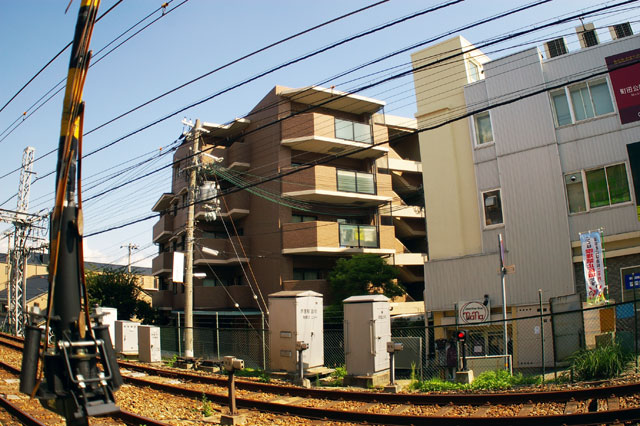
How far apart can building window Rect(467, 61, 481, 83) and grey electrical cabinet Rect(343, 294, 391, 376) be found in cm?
1314

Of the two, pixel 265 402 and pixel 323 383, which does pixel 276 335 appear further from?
pixel 265 402

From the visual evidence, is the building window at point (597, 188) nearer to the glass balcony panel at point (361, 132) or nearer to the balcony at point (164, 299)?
the glass balcony panel at point (361, 132)

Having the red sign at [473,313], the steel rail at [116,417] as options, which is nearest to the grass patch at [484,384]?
the red sign at [473,313]

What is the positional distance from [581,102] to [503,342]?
29.4 ft

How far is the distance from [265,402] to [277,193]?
19728 millimetres

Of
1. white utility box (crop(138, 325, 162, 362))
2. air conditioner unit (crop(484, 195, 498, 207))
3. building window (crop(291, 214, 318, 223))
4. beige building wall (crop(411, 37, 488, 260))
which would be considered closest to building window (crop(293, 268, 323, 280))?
building window (crop(291, 214, 318, 223))

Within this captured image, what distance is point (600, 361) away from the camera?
32.8 ft

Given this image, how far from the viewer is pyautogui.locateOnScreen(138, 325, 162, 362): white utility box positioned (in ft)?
57.3

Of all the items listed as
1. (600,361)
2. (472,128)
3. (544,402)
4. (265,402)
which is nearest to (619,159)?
(472,128)

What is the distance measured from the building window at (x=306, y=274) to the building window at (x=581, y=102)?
634 inches

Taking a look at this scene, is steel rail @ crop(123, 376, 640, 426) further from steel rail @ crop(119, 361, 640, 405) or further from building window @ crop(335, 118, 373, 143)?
building window @ crop(335, 118, 373, 143)

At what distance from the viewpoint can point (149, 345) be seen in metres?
17.5

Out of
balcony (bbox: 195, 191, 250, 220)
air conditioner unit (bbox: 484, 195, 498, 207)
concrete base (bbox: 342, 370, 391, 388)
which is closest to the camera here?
concrete base (bbox: 342, 370, 391, 388)

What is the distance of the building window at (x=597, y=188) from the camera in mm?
16375
